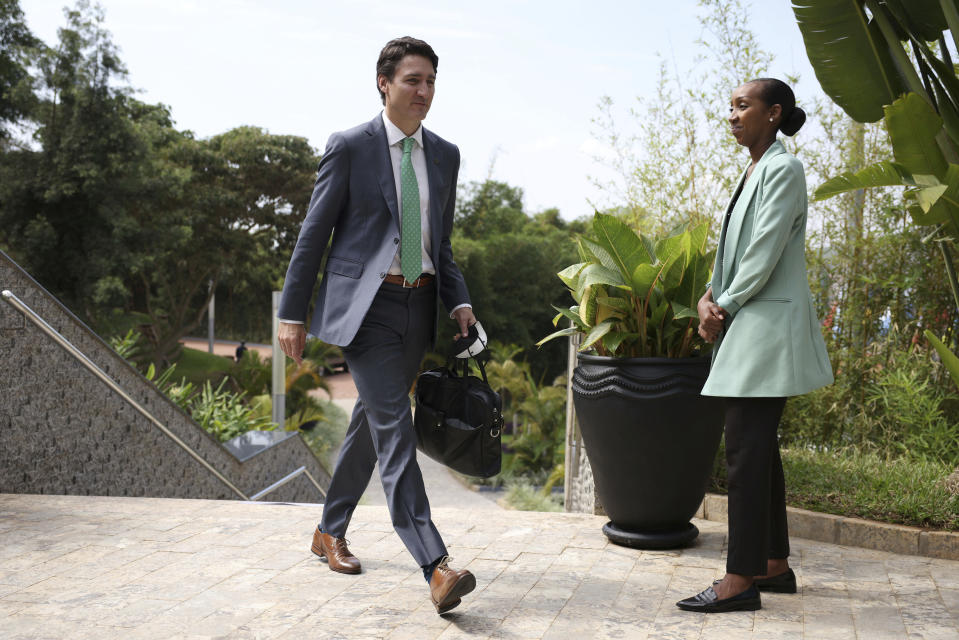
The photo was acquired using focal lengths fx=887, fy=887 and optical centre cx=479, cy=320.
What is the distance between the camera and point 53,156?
1912 centimetres

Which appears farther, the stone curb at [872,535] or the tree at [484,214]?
the tree at [484,214]

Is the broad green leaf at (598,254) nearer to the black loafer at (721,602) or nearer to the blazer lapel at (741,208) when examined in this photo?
the blazer lapel at (741,208)

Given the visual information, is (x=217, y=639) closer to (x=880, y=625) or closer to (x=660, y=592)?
(x=660, y=592)

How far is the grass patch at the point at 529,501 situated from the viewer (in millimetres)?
15375

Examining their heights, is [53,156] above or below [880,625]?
above

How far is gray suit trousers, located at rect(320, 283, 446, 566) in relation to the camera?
3.01 m

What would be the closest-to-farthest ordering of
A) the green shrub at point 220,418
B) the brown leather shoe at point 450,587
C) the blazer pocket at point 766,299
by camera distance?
1. the brown leather shoe at point 450,587
2. the blazer pocket at point 766,299
3. the green shrub at point 220,418

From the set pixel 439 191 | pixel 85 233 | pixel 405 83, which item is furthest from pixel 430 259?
pixel 85 233

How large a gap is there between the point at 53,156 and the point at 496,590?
745 inches

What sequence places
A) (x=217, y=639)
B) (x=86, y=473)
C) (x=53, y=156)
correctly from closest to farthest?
(x=217, y=639) < (x=86, y=473) < (x=53, y=156)

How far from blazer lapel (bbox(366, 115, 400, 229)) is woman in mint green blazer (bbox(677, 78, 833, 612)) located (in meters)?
1.16

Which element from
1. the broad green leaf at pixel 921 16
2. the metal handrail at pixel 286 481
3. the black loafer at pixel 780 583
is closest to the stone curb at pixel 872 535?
the black loafer at pixel 780 583

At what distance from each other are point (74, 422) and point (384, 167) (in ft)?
10.7

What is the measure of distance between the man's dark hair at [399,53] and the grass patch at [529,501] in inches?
489
